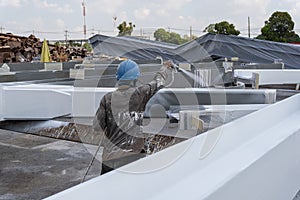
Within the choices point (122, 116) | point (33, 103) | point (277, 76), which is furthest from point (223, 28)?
point (122, 116)

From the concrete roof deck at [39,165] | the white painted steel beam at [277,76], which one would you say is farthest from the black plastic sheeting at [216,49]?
the concrete roof deck at [39,165]

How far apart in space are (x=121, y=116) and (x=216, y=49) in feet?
28.3

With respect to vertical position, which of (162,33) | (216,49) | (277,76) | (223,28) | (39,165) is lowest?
(39,165)

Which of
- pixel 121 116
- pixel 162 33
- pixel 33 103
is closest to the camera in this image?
pixel 121 116

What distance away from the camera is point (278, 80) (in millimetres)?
7367

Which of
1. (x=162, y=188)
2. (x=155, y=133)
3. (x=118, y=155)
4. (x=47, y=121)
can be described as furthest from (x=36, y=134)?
(x=162, y=188)

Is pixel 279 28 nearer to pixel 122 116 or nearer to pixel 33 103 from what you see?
pixel 33 103

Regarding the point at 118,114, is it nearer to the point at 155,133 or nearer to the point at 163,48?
the point at 155,133

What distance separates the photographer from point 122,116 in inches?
106

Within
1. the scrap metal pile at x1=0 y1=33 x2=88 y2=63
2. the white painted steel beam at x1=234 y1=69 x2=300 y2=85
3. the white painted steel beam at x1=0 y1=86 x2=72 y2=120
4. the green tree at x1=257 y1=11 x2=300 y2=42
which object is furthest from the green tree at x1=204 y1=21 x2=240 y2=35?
the white painted steel beam at x1=0 y1=86 x2=72 y2=120

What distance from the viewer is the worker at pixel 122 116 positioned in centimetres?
265

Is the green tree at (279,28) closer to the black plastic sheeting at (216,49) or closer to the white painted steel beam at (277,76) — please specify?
the black plastic sheeting at (216,49)

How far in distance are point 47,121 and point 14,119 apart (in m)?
0.48

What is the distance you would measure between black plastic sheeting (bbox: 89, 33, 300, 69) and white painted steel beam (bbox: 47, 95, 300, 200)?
25.3 feet
